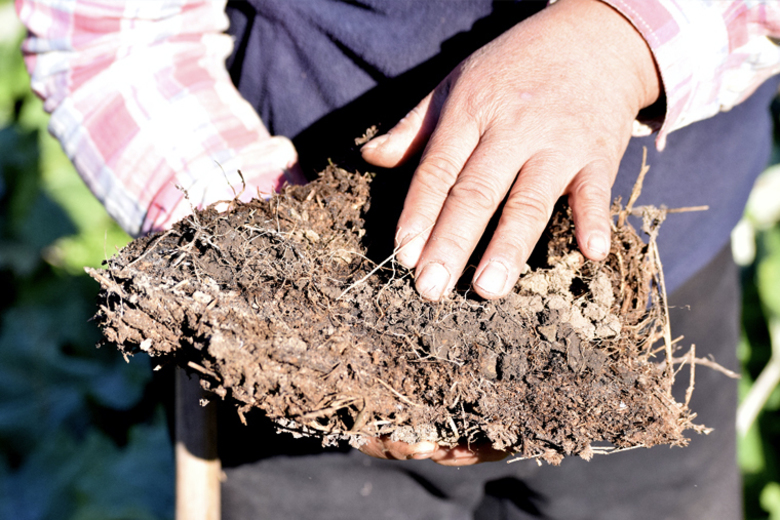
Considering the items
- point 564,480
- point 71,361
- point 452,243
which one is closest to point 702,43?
point 452,243

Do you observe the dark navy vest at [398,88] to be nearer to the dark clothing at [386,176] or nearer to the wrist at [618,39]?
the dark clothing at [386,176]

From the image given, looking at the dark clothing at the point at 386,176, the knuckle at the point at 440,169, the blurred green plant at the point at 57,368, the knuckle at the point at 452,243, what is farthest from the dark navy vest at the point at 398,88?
the blurred green plant at the point at 57,368

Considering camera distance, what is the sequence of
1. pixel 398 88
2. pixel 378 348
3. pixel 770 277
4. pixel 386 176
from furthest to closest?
pixel 770 277
pixel 398 88
pixel 386 176
pixel 378 348

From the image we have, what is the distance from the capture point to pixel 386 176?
131 cm

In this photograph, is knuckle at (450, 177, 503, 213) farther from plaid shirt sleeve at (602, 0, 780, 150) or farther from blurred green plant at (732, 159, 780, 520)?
blurred green plant at (732, 159, 780, 520)

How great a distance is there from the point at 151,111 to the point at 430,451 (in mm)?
1181

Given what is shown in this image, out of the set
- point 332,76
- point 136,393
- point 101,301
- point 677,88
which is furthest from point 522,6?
point 136,393

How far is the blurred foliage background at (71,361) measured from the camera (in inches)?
126

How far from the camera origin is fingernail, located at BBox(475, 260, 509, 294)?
1034mm

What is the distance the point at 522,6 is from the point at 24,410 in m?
3.82

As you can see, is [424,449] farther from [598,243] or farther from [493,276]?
[598,243]

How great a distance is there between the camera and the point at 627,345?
1.09 metres

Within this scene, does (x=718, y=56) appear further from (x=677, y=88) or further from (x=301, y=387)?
(x=301, y=387)

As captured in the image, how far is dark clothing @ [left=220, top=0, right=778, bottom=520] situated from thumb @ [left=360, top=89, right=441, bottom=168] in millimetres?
157
